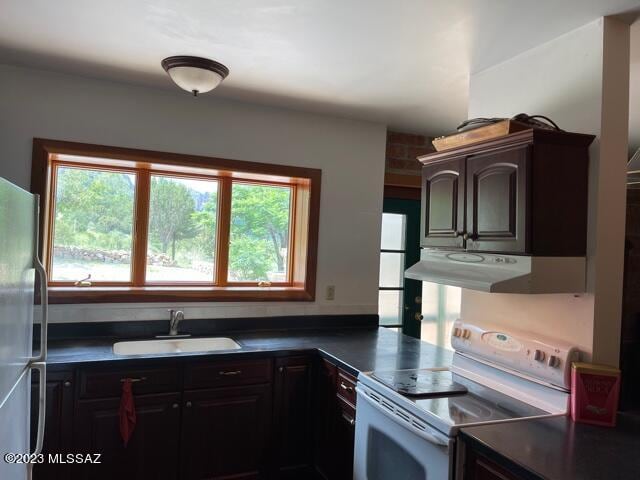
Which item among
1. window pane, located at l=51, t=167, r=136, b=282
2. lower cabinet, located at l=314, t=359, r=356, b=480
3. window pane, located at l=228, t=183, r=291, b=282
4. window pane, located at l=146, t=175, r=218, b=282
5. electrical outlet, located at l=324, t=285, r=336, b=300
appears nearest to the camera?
lower cabinet, located at l=314, t=359, r=356, b=480

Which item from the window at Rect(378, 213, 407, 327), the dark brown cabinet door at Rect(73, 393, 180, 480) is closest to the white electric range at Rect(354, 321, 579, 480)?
the dark brown cabinet door at Rect(73, 393, 180, 480)

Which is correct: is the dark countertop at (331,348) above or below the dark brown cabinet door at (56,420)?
above

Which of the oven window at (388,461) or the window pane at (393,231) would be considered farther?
the window pane at (393,231)

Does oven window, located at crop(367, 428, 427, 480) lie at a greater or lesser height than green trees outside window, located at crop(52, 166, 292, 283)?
lesser

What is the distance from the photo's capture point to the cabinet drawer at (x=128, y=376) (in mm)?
2299

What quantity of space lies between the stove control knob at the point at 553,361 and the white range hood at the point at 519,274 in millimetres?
258

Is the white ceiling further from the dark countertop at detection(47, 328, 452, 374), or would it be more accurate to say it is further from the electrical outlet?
the dark countertop at detection(47, 328, 452, 374)

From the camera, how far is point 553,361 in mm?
1811

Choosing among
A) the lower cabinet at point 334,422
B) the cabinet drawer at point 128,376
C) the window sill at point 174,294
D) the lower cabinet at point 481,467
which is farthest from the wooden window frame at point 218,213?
the lower cabinet at point 481,467

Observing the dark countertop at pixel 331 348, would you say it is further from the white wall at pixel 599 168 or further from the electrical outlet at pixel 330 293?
the white wall at pixel 599 168

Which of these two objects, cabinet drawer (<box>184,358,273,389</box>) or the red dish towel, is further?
cabinet drawer (<box>184,358,273,389</box>)

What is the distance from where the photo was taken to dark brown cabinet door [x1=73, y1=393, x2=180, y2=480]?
2.30 meters

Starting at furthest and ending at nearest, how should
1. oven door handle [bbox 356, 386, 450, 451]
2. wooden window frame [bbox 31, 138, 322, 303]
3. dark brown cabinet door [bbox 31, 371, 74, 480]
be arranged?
wooden window frame [bbox 31, 138, 322, 303], dark brown cabinet door [bbox 31, 371, 74, 480], oven door handle [bbox 356, 386, 450, 451]

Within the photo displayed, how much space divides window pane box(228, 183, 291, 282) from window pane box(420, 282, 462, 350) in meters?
1.32
